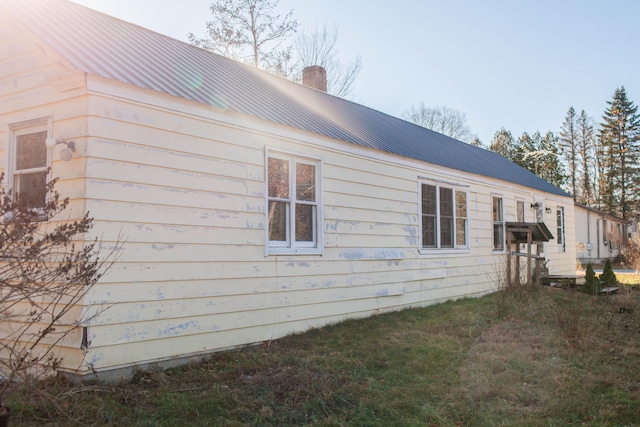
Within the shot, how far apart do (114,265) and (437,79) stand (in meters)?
19.1

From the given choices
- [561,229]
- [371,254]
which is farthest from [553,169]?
[371,254]

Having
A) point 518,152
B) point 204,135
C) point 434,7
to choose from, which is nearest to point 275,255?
point 204,135

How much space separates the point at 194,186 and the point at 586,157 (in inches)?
1941

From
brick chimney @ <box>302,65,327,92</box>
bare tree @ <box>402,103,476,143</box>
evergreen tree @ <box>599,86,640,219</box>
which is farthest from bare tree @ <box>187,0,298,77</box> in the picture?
evergreen tree @ <box>599,86,640,219</box>

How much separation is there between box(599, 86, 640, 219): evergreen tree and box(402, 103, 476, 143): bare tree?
1216cm

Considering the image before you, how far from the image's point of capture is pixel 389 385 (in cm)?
544

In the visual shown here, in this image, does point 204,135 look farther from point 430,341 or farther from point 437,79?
point 437,79

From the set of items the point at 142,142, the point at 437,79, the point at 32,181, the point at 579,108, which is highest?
the point at 579,108

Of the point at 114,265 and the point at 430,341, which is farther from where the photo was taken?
the point at 430,341

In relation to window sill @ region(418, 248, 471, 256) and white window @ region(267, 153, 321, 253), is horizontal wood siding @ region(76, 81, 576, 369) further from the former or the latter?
window sill @ region(418, 248, 471, 256)

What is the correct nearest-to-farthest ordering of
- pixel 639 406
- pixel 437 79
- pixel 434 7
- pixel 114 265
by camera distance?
pixel 639 406 < pixel 114 265 < pixel 434 7 < pixel 437 79

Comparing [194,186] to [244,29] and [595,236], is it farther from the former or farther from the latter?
[595,236]

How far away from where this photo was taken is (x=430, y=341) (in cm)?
727

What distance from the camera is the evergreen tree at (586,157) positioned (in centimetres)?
4744
